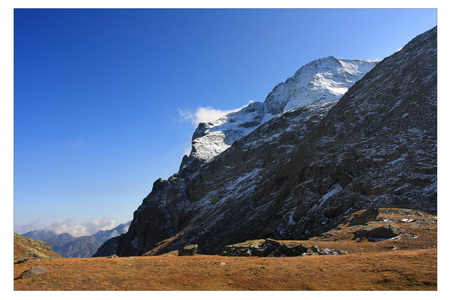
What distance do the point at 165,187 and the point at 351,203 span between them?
13866cm

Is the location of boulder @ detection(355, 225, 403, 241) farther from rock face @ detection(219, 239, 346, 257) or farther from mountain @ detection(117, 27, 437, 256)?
mountain @ detection(117, 27, 437, 256)

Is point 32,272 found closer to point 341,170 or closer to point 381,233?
point 381,233

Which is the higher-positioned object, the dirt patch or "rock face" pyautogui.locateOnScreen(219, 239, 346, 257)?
the dirt patch

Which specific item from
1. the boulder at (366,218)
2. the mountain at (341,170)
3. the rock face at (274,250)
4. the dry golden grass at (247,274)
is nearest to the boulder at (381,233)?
the dry golden grass at (247,274)

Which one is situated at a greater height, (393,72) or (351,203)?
(393,72)

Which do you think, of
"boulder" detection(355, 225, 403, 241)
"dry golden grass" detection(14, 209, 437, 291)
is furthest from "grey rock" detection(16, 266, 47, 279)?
"boulder" detection(355, 225, 403, 241)

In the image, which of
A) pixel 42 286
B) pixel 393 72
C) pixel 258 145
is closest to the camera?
pixel 42 286

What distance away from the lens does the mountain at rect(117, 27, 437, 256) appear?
58.2m

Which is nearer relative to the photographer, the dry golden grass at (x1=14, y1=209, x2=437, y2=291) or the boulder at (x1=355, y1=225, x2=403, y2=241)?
the dry golden grass at (x1=14, y1=209, x2=437, y2=291)

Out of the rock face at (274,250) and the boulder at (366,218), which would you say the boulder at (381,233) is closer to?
the rock face at (274,250)

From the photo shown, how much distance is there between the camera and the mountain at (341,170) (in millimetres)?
58156
